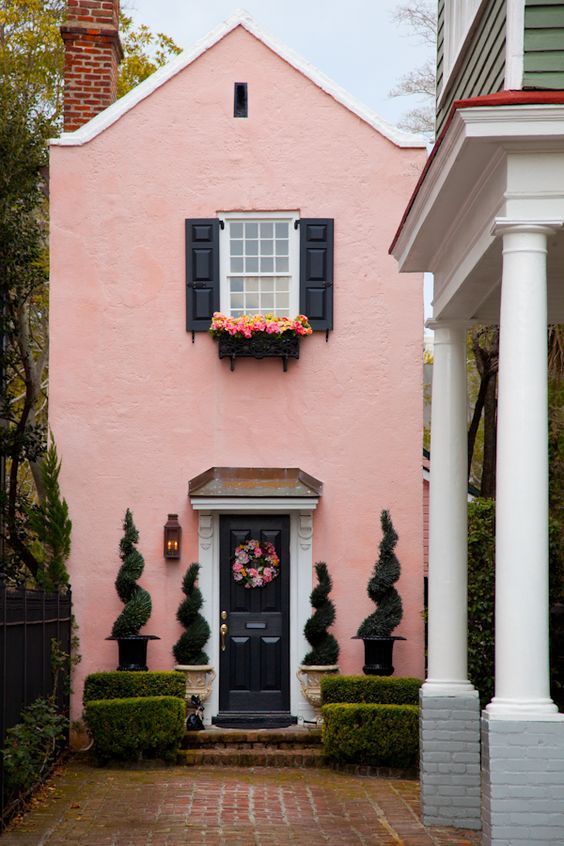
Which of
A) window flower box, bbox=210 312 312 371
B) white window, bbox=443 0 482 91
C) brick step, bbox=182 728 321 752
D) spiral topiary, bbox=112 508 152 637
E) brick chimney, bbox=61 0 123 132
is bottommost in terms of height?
brick step, bbox=182 728 321 752

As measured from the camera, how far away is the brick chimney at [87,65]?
590 inches

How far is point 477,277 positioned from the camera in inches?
344

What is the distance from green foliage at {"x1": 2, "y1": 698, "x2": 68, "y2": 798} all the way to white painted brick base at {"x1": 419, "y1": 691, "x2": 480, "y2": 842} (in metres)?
3.03

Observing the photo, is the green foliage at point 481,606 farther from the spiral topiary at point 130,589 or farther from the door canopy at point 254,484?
the spiral topiary at point 130,589

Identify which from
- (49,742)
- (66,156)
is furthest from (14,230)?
(49,742)

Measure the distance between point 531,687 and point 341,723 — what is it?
589 centimetres

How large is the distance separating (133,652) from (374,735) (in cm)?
281

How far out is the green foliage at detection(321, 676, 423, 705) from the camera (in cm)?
1306

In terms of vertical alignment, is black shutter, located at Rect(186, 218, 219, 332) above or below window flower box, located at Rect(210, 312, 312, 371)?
above

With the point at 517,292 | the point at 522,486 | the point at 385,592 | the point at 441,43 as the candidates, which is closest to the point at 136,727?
the point at 385,592

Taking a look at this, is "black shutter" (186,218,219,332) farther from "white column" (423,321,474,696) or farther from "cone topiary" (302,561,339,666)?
"white column" (423,321,474,696)

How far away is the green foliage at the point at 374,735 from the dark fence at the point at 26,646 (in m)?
2.84

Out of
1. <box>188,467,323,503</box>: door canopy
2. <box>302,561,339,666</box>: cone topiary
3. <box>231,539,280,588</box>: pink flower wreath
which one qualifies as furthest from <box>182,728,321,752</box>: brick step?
<box>188,467,323,503</box>: door canopy

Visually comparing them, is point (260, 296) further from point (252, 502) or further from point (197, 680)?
point (197, 680)
